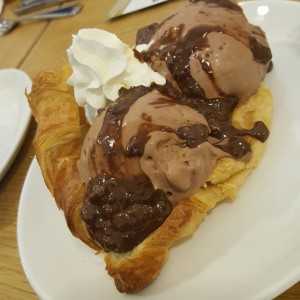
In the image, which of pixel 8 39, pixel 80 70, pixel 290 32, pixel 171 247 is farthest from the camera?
pixel 8 39

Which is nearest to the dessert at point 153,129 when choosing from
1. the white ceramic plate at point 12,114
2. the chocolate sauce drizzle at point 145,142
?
the chocolate sauce drizzle at point 145,142

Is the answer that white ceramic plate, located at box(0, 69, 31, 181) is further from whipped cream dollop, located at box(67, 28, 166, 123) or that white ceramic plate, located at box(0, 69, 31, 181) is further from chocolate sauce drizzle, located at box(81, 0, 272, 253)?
chocolate sauce drizzle, located at box(81, 0, 272, 253)

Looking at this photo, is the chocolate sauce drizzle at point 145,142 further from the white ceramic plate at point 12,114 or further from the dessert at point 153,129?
the white ceramic plate at point 12,114

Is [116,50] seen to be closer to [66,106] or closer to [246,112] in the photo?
[66,106]

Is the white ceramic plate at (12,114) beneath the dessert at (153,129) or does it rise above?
beneath

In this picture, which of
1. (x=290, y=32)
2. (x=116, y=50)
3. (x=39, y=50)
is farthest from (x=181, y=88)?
(x=39, y=50)

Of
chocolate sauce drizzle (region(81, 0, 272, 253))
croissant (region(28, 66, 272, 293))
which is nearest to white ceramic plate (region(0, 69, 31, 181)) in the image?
croissant (region(28, 66, 272, 293))
